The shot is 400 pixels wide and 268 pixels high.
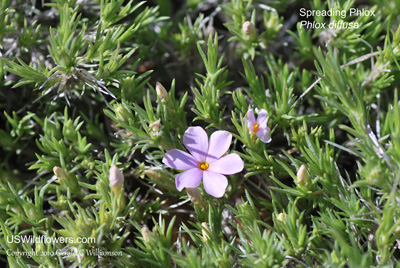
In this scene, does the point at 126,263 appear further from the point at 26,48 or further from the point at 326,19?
the point at 326,19

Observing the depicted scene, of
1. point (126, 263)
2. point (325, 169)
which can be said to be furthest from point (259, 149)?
point (126, 263)

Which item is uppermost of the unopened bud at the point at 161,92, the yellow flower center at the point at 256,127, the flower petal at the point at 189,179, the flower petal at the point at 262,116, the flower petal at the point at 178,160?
the unopened bud at the point at 161,92

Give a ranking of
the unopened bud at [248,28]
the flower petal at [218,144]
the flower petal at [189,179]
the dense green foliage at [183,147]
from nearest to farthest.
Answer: the dense green foliage at [183,147] < the flower petal at [189,179] < the flower petal at [218,144] < the unopened bud at [248,28]

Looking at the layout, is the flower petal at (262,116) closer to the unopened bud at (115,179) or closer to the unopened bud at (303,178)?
the unopened bud at (303,178)

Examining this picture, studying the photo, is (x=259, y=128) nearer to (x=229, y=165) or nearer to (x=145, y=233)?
(x=229, y=165)

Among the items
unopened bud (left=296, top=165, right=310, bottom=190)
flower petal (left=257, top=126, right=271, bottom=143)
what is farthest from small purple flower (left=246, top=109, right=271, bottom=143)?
unopened bud (left=296, top=165, right=310, bottom=190)

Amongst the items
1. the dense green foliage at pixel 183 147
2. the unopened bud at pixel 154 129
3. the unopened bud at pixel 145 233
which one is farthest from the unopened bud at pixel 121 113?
A: the unopened bud at pixel 145 233

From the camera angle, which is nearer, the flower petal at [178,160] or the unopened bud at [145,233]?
the unopened bud at [145,233]

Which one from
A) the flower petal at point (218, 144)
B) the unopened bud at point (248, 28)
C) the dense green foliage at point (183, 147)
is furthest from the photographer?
the unopened bud at point (248, 28)

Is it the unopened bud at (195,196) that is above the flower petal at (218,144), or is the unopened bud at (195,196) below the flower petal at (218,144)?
below
